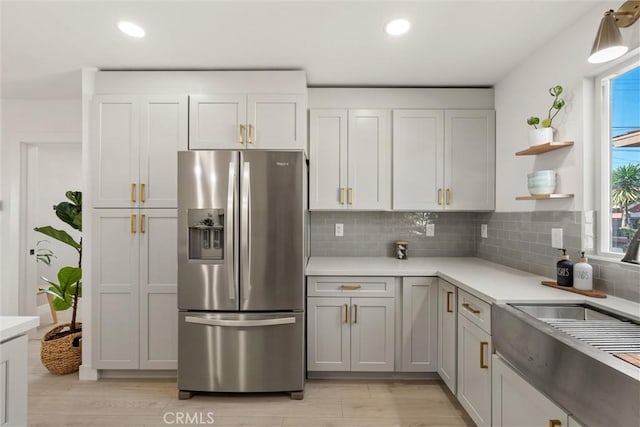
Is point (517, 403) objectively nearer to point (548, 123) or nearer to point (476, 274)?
point (476, 274)

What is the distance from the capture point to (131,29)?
7.03 ft

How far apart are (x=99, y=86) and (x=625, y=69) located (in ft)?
11.5

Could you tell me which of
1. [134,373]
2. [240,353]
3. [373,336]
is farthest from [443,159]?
[134,373]

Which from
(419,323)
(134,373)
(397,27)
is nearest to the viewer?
(397,27)

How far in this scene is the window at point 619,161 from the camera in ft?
5.97

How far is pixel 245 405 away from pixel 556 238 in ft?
7.75

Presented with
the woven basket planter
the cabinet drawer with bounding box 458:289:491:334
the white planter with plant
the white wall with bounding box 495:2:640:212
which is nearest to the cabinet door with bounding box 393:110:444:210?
the white wall with bounding box 495:2:640:212

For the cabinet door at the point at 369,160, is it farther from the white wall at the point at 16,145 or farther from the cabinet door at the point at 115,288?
the white wall at the point at 16,145

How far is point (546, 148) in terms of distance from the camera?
219cm

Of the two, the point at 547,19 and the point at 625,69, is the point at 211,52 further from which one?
the point at 625,69

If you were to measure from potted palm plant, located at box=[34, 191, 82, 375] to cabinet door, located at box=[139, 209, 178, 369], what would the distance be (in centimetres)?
67

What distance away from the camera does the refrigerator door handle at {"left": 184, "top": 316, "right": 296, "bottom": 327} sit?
2396 millimetres

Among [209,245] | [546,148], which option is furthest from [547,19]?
[209,245]

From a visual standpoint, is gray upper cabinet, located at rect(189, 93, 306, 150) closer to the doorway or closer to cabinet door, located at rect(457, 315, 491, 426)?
cabinet door, located at rect(457, 315, 491, 426)
